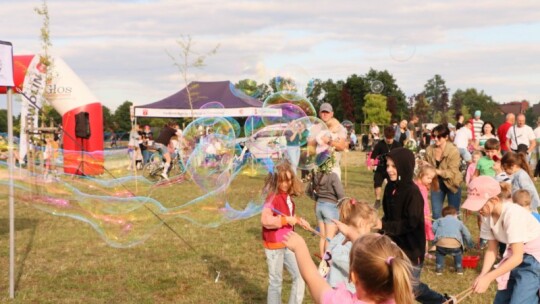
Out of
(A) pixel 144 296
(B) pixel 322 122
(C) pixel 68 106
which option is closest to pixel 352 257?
(A) pixel 144 296

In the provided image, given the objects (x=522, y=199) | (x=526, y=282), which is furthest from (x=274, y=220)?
(x=522, y=199)

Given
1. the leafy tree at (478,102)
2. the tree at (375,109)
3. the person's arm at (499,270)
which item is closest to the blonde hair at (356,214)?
the person's arm at (499,270)

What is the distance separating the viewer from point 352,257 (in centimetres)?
304

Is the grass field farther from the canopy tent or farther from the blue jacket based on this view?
the canopy tent

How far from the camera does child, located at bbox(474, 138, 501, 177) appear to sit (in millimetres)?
9453

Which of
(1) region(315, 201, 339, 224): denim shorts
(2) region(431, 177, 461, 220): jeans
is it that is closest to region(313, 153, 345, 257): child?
(1) region(315, 201, 339, 224): denim shorts

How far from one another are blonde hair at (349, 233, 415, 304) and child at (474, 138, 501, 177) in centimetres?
693

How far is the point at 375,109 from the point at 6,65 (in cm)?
7138

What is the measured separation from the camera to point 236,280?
7672mm

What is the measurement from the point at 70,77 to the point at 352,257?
68.0 feet

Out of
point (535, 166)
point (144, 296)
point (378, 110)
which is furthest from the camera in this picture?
point (378, 110)

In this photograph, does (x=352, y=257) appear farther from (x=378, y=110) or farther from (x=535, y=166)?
(x=378, y=110)

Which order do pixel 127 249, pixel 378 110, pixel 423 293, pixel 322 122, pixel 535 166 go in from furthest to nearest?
pixel 378 110
pixel 535 166
pixel 127 249
pixel 322 122
pixel 423 293

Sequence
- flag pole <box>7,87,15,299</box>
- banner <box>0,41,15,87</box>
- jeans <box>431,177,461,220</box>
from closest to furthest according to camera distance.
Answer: banner <box>0,41,15,87</box> < flag pole <box>7,87,15,299</box> < jeans <box>431,177,461,220</box>
